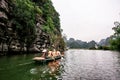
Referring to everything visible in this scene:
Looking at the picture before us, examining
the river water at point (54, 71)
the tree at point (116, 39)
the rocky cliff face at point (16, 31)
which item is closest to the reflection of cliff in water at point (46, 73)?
the river water at point (54, 71)

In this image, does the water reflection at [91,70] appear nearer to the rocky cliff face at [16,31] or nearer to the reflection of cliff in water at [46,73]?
the reflection of cliff in water at [46,73]

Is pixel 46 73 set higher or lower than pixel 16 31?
lower

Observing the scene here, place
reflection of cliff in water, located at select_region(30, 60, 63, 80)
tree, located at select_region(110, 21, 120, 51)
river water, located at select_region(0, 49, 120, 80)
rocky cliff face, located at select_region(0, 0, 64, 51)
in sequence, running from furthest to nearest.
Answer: tree, located at select_region(110, 21, 120, 51), rocky cliff face, located at select_region(0, 0, 64, 51), river water, located at select_region(0, 49, 120, 80), reflection of cliff in water, located at select_region(30, 60, 63, 80)

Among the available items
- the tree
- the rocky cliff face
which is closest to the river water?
the rocky cliff face

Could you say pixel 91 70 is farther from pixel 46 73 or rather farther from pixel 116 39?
pixel 116 39

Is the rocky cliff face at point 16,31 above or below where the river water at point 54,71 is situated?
above

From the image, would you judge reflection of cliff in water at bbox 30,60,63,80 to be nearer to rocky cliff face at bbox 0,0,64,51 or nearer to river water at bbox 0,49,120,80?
river water at bbox 0,49,120,80

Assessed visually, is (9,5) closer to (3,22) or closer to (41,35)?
(3,22)

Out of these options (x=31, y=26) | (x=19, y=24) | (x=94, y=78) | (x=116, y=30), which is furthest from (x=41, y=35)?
(x=116, y=30)

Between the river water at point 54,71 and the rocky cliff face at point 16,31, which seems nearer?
the river water at point 54,71

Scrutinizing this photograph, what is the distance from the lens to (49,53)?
4434 cm

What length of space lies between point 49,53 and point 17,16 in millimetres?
21783

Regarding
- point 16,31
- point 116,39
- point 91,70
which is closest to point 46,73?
point 91,70

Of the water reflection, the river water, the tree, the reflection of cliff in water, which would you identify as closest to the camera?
the reflection of cliff in water
